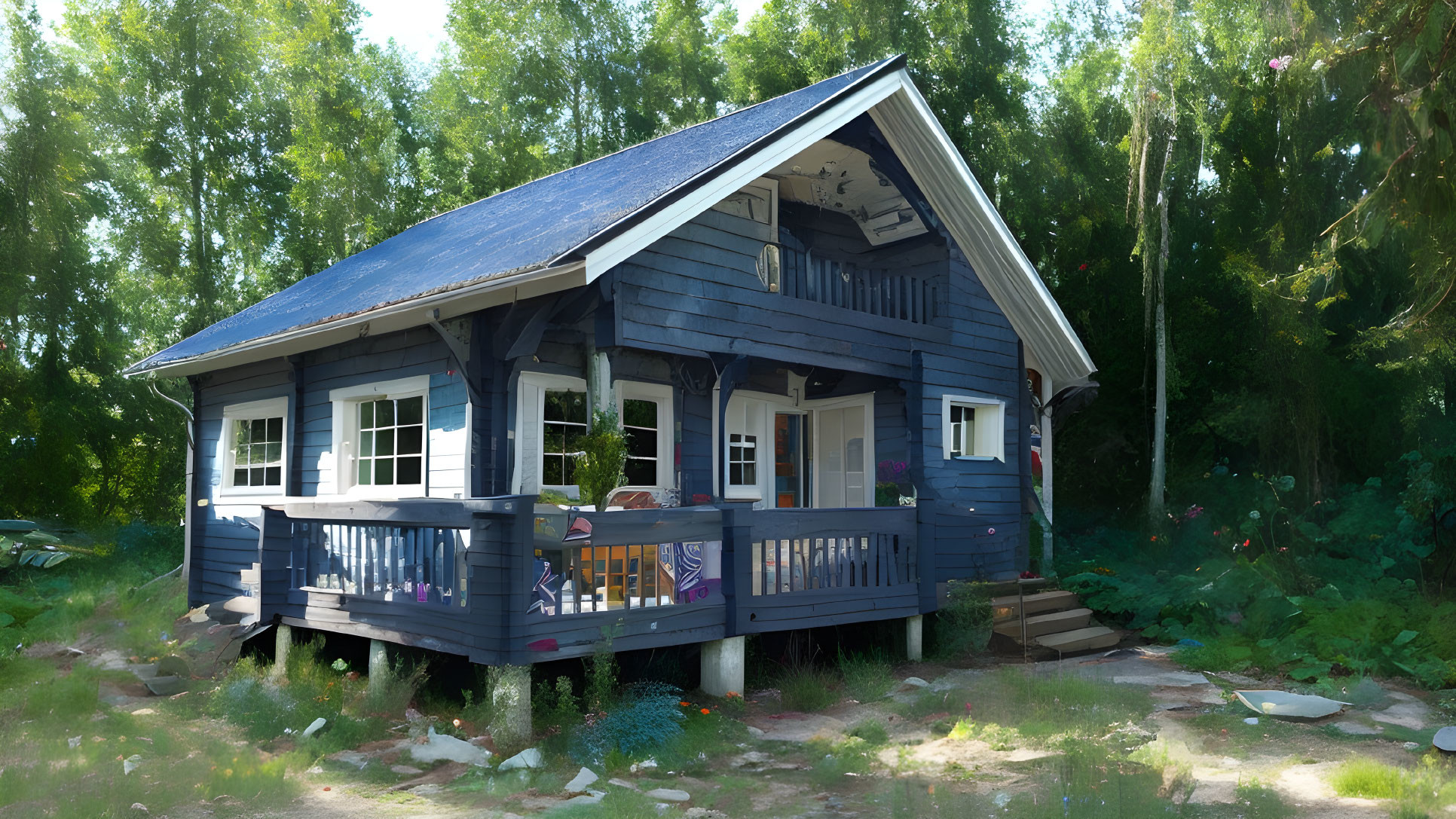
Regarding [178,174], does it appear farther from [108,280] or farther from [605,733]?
[605,733]

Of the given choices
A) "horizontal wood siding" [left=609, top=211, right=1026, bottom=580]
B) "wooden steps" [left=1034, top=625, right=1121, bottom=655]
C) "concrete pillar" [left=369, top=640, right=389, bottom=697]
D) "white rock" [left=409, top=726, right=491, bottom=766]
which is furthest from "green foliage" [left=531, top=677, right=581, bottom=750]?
"wooden steps" [left=1034, top=625, right=1121, bottom=655]

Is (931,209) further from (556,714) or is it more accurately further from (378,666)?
(378,666)

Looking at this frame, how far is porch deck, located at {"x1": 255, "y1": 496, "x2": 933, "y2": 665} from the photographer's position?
7.38 metres

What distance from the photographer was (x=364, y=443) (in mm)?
11266

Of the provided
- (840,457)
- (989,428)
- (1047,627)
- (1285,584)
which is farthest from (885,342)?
(1285,584)

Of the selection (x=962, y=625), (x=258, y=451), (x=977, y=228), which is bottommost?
(x=962, y=625)

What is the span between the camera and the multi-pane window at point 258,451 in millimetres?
12508

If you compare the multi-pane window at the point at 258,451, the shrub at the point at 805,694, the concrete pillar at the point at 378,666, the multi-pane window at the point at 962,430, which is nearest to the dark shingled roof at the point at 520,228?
the multi-pane window at the point at 258,451

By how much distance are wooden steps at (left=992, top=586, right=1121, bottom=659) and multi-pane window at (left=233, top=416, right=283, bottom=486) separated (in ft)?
28.7

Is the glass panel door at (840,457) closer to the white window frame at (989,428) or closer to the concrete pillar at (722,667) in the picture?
the white window frame at (989,428)

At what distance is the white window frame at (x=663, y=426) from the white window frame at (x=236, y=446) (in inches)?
178

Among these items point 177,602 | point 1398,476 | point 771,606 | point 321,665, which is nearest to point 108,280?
point 177,602

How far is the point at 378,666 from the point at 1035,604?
7507 mm

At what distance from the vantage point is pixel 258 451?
1283cm
